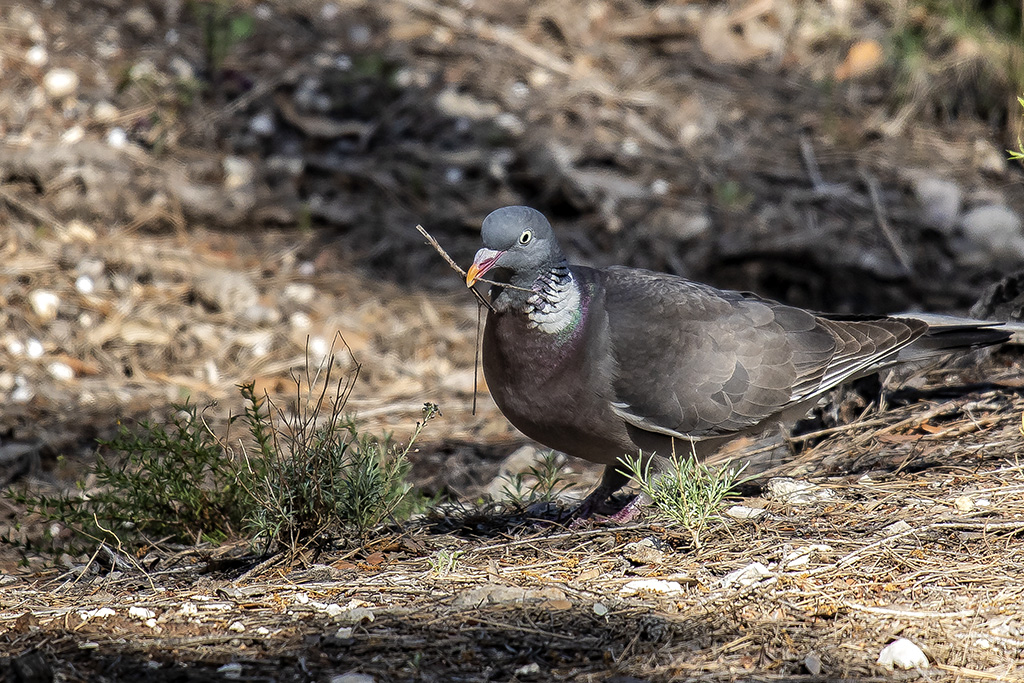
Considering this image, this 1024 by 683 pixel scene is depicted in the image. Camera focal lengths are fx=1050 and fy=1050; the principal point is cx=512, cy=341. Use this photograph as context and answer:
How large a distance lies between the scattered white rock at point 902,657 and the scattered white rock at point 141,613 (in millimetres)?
1976

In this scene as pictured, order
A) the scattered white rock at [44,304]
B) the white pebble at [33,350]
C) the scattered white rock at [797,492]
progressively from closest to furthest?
the scattered white rock at [797,492] < the white pebble at [33,350] < the scattered white rock at [44,304]

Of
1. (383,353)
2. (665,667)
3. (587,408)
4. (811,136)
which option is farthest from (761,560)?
(811,136)

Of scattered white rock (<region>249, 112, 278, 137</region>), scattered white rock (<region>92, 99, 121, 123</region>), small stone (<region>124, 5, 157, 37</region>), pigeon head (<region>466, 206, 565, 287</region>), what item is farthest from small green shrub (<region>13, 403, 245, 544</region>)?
small stone (<region>124, 5, 157, 37</region>)

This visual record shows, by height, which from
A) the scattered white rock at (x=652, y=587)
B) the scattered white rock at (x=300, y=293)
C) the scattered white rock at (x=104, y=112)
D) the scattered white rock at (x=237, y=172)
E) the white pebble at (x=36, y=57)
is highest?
the white pebble at (x=36, y=57)

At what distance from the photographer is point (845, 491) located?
367 centimetres

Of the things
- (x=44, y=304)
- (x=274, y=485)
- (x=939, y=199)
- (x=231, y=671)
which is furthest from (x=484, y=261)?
(x=939, y=199)

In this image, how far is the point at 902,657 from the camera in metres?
2.61

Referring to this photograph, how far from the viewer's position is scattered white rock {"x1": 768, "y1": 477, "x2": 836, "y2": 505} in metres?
3.60

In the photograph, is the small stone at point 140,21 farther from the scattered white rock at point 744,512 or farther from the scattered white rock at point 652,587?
the scattered white rock at point 652,587

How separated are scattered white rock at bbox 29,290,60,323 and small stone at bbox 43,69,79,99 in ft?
6.67

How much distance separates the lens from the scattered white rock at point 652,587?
300 centimetres

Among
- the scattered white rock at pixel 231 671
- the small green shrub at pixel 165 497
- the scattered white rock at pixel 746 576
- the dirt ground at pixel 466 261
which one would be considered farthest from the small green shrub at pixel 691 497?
the small green shrub at pixel 165 497

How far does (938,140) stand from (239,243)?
495 centimetres

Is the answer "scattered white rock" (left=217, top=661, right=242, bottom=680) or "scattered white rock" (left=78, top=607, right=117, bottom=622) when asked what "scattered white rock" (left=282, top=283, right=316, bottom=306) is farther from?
"scattered white rock" (left=217, top=661, right=242, bottom=680)
